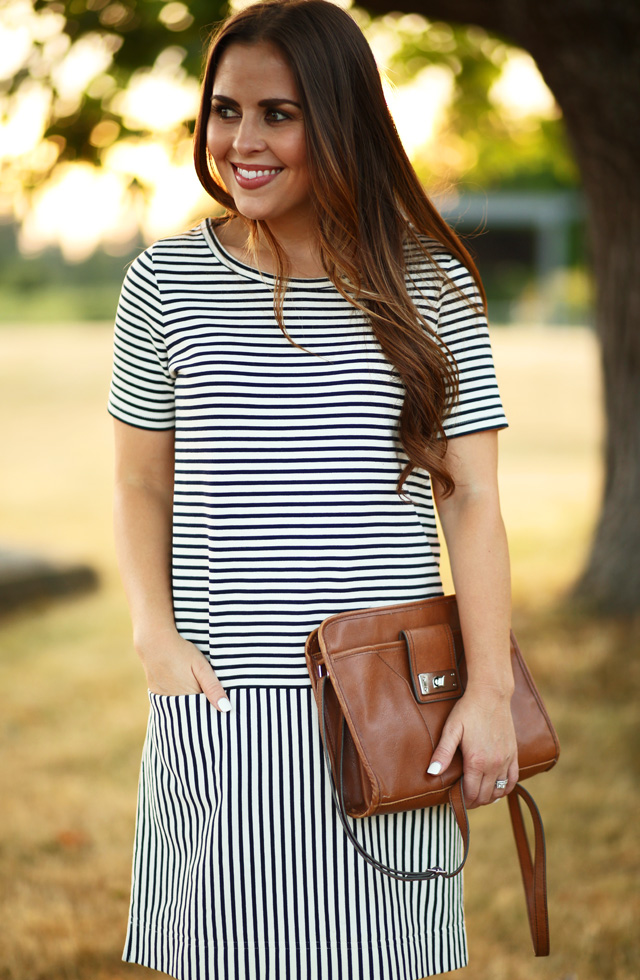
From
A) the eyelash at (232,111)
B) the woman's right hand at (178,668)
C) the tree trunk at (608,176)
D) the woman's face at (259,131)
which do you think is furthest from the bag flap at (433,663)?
the tree trunk at (608,176)

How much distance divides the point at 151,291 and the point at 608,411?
159 inches

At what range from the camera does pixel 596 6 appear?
12.4 feet

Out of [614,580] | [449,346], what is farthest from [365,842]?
[614,580]

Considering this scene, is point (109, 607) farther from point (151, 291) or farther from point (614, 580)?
point (151, 291)

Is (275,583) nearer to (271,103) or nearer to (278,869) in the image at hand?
(278,869)

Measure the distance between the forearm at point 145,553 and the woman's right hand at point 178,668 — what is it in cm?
A: 2

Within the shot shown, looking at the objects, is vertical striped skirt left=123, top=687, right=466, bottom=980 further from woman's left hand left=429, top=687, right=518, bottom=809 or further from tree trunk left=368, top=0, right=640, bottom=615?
tree trunk left=368, top=0, right=640, bottom=615

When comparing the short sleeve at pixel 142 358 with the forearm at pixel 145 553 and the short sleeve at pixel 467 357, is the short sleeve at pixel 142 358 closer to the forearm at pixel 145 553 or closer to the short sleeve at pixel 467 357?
the forearm at pixel 145 553

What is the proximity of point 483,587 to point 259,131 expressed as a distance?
791 millimetres

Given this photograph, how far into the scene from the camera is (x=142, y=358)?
1.61 metres

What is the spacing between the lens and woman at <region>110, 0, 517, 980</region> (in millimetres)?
1522

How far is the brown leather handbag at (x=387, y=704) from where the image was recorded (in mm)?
1456

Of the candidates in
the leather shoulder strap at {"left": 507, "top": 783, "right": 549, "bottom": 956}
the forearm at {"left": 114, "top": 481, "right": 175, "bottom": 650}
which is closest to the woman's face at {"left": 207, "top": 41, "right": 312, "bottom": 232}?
the forearm at {"left": 114, "top": 481, "right": 175, "bottom": 650}

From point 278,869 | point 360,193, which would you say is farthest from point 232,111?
point 278,869
